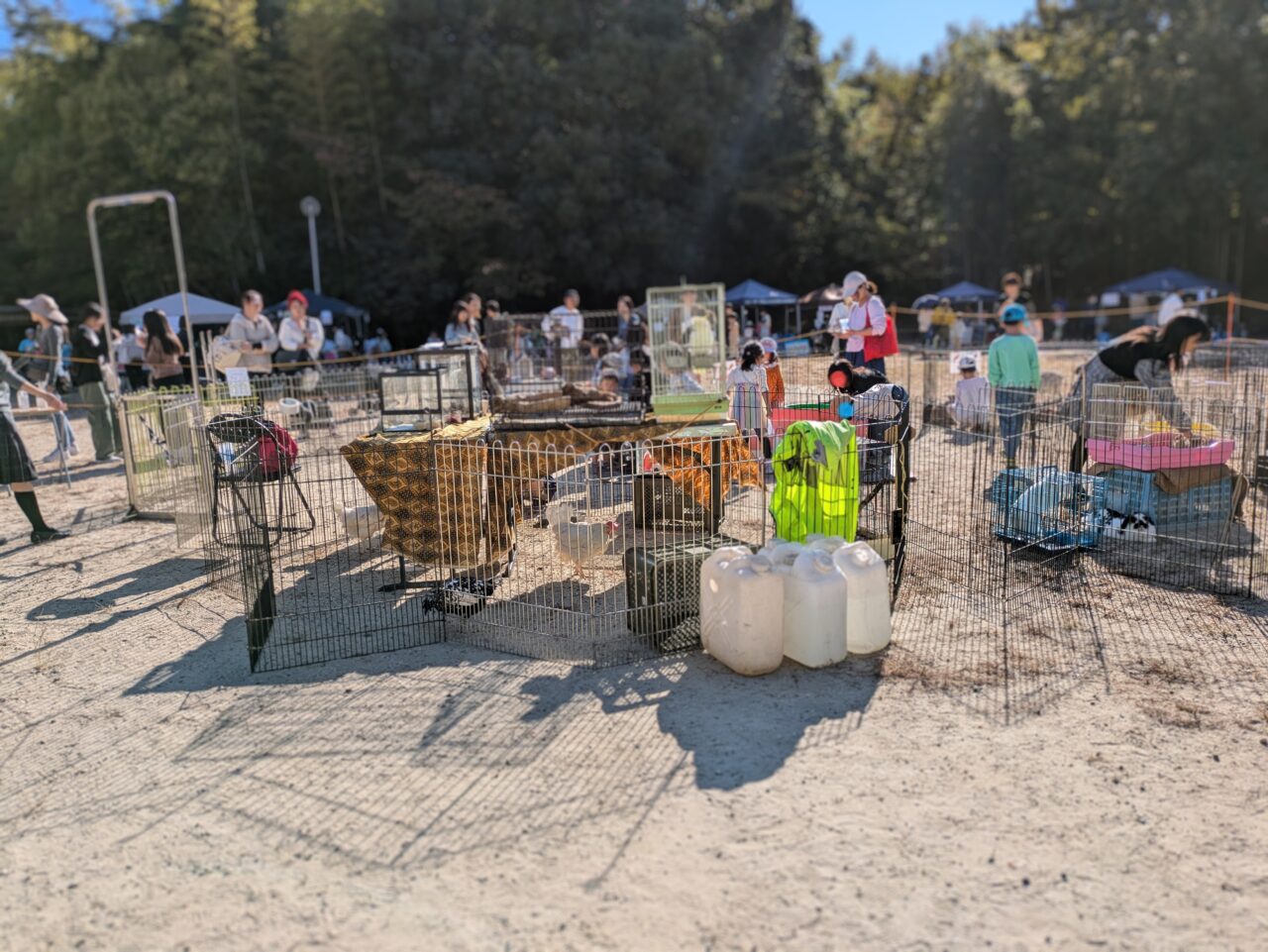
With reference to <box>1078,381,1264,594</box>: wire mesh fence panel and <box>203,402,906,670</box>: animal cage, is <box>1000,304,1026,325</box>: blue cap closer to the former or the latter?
<box>1078,381,1264,594</box>: wire mesh fence panel

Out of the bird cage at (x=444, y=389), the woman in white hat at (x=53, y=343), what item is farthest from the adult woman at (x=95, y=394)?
the bird cage at (x=444, y=389)

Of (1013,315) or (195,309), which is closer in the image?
(1013,315)

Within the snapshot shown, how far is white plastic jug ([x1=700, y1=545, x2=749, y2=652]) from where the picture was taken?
5.18m

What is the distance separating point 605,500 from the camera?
8781 mm

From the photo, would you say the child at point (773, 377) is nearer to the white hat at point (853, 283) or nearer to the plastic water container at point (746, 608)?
the white hat at point (853, 283)

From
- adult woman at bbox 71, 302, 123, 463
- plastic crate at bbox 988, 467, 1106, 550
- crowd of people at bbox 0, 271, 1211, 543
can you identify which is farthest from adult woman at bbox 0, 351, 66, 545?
plastic crate at bbox 988, 467, 1106, 550

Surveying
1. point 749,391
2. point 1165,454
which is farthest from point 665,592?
point 1165,454

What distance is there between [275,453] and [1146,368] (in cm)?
697

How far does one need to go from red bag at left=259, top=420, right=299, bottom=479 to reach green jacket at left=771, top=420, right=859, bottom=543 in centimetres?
356

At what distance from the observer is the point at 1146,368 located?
824 centimetres

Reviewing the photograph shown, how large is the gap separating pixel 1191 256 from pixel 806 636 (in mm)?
39860

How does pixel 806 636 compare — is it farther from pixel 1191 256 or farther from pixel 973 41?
pixel 973 41

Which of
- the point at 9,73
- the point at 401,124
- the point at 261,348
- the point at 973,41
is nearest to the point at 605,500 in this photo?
the point at 261,348

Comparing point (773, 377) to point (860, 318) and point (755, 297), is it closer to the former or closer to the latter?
point (860, 318)
